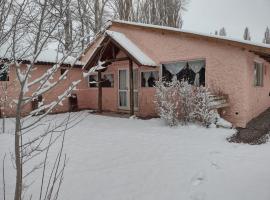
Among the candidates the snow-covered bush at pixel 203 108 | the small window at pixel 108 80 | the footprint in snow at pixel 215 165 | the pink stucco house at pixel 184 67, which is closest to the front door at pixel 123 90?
the pink stucco house at pixel 184 67

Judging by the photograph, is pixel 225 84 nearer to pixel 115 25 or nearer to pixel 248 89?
pixel 248 89

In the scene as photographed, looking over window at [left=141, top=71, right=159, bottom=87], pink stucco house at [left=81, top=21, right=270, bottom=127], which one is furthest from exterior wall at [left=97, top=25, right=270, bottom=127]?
window at [left=141, top=71, right=159, bottom=87]

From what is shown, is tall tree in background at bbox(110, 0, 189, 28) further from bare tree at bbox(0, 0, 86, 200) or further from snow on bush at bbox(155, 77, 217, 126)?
bare tree at bbox(0, 0, 86, 200)

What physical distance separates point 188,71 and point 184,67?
10.0 inches

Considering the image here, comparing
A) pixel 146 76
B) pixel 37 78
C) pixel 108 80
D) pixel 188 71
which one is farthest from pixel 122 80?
pixel 37 78

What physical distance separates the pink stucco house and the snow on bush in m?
1.26

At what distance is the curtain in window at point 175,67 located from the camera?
37.5ft

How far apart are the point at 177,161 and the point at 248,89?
17.9 ft

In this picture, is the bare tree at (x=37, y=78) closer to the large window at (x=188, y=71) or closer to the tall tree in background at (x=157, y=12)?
the large window at (x=188, y=71)

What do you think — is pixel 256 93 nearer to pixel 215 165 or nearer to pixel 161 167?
pixel 215 165

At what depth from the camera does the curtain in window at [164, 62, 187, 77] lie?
1142 cm

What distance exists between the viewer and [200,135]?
809 cm

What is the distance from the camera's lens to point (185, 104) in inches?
374

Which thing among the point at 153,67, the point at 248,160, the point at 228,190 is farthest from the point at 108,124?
the point at 228,190
